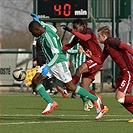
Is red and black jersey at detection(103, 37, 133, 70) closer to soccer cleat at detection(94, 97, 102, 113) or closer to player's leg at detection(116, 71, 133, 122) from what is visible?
player's leg at detection(116, 71, 133, 122)

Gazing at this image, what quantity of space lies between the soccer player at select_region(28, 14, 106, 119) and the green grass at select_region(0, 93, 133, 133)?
1.12ft

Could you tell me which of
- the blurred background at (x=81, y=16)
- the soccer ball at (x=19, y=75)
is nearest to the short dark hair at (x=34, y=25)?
the blurred background at (x=81, y=16)

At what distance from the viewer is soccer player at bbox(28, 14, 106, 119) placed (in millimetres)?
14250

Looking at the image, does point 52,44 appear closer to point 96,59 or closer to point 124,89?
point 124,89

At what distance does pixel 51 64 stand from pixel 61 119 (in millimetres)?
991

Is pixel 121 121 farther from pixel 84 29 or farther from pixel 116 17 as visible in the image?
pixel 116 17

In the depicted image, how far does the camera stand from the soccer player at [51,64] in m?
14.2

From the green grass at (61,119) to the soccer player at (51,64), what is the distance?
1.12 ft

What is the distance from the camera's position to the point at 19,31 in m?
59.4

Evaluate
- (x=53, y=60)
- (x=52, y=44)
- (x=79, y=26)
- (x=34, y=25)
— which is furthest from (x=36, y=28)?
(x=79, y=26)

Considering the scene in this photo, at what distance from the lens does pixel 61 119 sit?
561 inches

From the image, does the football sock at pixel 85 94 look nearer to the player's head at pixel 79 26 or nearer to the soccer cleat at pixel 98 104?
the soccer cleat at pixel 98 104

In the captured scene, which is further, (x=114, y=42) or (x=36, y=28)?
(x=36, y=28)

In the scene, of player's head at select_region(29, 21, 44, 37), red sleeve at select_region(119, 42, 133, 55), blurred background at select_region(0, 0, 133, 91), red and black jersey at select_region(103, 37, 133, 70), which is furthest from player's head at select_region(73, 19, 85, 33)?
blurred background at select_region(0, 0, 133, 91)
